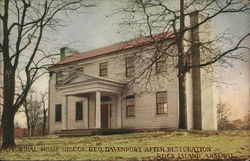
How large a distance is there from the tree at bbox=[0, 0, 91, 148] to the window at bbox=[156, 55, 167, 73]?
2113 millimetres

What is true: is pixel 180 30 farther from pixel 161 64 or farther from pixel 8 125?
pixel 8 125

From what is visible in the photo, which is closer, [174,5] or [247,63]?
[247,63]

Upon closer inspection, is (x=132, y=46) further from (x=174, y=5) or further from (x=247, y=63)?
(x=247, y=63)

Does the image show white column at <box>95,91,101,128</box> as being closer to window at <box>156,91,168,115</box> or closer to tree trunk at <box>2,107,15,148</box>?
window at <box>156,91,168,115</box>

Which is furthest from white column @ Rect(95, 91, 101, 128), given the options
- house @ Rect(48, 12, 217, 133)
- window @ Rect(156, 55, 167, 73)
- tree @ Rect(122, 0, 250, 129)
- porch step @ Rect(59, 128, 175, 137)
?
window @ Rect(156, 55, 167, 73)

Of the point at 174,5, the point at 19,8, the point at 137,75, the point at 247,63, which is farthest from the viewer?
the point at 19,8

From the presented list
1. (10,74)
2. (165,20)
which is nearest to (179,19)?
(165,20)

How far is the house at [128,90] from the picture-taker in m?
6.84

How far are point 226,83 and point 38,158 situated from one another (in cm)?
321

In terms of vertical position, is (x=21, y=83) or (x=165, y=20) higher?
(x=165, y=20)

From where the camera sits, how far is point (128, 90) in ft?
28.5

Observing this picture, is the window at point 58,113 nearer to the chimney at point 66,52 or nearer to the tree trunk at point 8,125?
the tree trunk at point 8,125

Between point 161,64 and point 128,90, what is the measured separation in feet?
7.30

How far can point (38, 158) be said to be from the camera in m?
5.56
